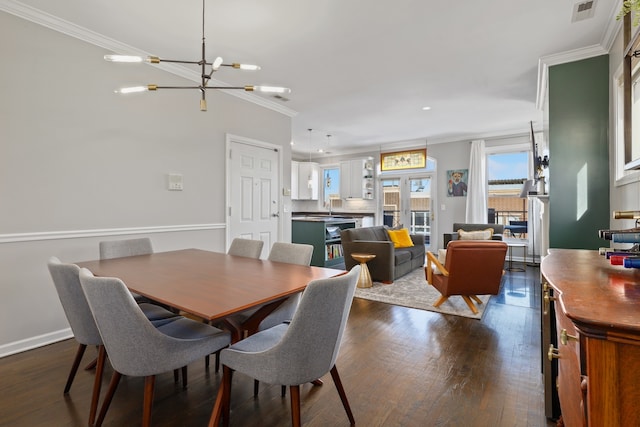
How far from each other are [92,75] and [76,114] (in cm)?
41

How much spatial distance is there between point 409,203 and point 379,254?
3.52 meters

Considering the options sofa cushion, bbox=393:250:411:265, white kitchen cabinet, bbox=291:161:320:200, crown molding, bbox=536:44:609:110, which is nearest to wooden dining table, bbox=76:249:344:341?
sofa cushion, bbox=393:250:411:265

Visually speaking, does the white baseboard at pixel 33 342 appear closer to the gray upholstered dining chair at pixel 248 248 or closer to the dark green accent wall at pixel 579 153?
the gray upholstered dining chair at pixel 248 248

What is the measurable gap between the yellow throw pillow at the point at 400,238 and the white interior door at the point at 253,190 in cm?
209

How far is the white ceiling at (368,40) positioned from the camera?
254 cm

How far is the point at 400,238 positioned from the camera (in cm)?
566

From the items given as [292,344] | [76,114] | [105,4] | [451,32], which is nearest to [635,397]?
[292,344]

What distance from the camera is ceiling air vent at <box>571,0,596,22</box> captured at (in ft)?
8.22

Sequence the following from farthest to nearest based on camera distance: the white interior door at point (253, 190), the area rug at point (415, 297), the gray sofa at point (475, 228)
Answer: the gray sofa at point (475, 228)
the white interior door at point (253, 190)
the area rug at point (415, 297)

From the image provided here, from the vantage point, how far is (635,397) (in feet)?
2.07

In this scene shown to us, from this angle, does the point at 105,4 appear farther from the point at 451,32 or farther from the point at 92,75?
the point at 451,32

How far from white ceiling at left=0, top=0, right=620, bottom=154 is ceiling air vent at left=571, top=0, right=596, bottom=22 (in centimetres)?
4

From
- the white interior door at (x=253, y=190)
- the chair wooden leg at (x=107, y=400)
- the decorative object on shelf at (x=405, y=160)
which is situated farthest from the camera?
the decorative object on shelf at (x=405, y=160)

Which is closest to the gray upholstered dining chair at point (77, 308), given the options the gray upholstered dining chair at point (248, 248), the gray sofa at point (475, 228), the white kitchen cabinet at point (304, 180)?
the gray upholstered dining chair at point (248, 248)
